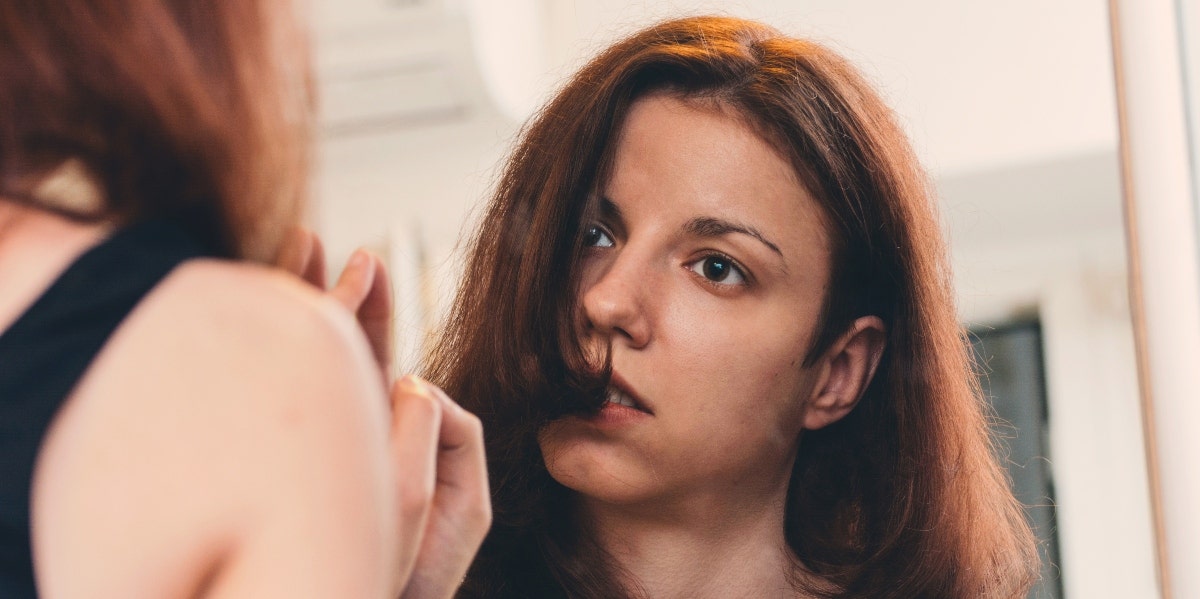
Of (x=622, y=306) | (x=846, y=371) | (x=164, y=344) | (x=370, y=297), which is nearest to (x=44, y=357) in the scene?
(x=164, y=344)

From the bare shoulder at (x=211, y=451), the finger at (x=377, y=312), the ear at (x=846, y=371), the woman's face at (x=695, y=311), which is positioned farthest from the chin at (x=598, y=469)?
the bare shoulder at (x=211, y=451)

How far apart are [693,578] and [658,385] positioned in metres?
0.11

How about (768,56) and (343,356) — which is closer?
(343,356)

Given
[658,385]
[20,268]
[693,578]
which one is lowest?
[693,578]

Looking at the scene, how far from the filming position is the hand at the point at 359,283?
343mm

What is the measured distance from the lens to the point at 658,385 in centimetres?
56

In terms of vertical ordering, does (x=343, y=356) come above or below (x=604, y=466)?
above

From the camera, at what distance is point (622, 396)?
0.55 m

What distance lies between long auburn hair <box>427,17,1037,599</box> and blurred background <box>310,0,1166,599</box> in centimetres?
2

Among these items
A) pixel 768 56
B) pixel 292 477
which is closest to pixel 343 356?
pixel 292 477

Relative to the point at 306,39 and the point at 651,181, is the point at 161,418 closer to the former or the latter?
the point at 306,39

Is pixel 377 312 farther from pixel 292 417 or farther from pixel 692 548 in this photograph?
pixel 692 548

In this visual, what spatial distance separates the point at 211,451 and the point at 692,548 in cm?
38

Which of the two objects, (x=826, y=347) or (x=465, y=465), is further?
(x=826, y=347)
